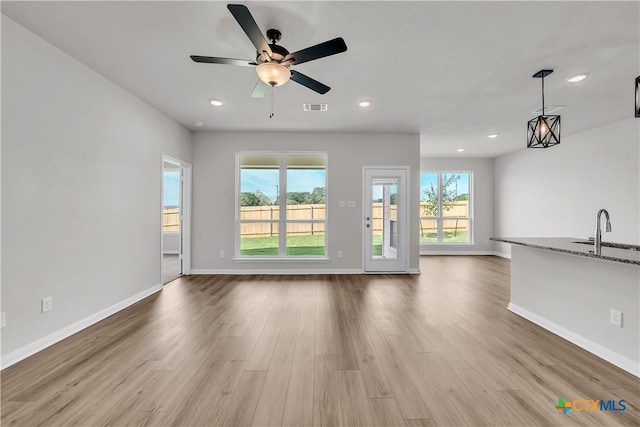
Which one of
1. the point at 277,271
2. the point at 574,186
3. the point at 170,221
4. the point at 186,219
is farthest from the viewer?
the point at 170,221

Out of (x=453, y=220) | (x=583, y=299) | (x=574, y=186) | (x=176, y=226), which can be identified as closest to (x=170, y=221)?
(x=176, y=226)

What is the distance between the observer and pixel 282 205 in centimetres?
579

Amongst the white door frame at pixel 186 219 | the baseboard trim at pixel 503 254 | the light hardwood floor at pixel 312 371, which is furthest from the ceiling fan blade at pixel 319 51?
the baseboard trim at pixel 503 254

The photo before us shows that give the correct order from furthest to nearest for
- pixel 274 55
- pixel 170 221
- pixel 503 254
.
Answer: pixel 170 221 → pixel 503 254 → pixel 274 55

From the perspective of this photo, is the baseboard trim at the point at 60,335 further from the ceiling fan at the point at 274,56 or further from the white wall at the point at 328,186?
the ceiling fan at the point at 274,56

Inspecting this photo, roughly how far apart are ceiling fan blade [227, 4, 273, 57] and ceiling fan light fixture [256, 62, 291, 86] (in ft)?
0.29

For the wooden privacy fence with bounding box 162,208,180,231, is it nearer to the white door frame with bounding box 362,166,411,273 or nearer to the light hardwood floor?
the light hardwood floor

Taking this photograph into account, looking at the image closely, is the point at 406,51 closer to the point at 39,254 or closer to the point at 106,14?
the point at 106,14

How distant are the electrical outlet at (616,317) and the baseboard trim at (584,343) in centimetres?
24

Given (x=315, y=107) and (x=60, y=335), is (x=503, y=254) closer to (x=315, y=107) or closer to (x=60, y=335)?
(x=315, y=107)

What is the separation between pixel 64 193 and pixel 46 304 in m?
1.05

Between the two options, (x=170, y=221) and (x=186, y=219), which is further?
(x=170, y=221)

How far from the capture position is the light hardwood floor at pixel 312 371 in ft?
5.75

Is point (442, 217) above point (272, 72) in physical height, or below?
below
